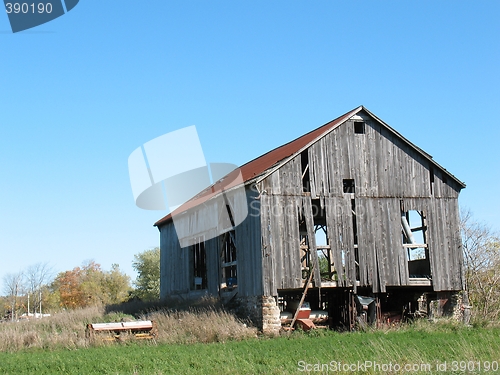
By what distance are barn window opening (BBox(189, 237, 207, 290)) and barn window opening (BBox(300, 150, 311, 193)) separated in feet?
21.2

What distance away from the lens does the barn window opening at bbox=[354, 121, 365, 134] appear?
25031 millimetres

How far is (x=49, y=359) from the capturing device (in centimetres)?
1664

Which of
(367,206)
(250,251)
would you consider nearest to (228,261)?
(250,251)

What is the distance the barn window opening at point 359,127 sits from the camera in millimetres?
25031

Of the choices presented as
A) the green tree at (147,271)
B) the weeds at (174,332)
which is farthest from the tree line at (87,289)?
the weeds at (174,332)

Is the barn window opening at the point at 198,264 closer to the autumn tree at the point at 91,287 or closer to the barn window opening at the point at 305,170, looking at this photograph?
the barn window opening at the point at 305,170

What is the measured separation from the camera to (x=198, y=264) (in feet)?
102

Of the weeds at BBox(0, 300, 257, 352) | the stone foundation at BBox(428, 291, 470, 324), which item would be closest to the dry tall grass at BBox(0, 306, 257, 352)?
the weeds at BBox(0, 300, 257, 352)

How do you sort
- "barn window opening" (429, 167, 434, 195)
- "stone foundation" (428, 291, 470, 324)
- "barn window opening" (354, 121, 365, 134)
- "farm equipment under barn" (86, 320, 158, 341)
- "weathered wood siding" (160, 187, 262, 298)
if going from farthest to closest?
1. "barn window opening" (429, 167, 434, 195)
2. "barn window opening" (354, 121, 365, 134)
3. "stone foundation" (428, 291, 470, 324)
4. "weathered wood siding" (160, 187, 262, 298)
5. "farm equipment under barn" (86, 320, 158, 341)

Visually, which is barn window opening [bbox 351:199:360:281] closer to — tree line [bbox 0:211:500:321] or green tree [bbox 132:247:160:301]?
tree line [bbox 0:211:500:321]

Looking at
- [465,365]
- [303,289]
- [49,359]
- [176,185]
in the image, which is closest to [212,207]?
[176,185]

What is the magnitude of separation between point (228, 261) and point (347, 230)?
6.46 meters

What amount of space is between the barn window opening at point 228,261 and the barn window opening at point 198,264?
4.85 feet

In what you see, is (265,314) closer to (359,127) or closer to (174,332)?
(174,332)
